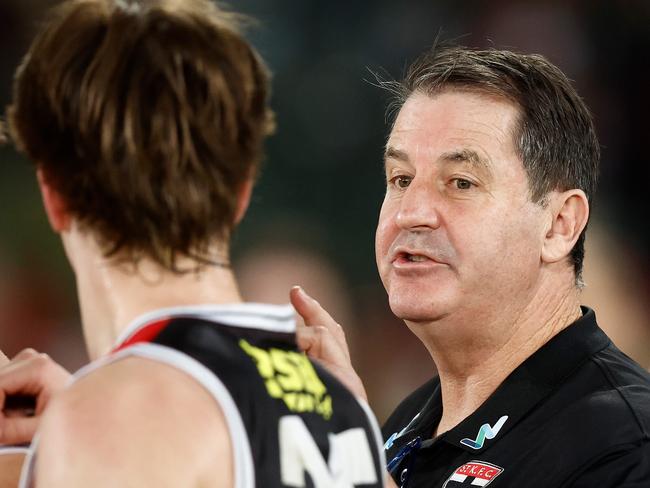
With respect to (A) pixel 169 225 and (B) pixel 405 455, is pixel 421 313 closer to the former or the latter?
(B) pixel 405 455

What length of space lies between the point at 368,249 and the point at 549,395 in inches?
146

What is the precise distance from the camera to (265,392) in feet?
5.08

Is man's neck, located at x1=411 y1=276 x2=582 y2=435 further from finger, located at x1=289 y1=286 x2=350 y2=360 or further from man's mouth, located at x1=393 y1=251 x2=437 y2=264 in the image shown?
finger, located at x1=289 y1=286 x2=350 y2=360

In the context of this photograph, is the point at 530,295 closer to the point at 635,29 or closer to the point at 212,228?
the point at 212,228

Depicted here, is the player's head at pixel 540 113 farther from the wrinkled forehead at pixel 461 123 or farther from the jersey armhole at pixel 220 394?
the jersey armhole at pixel 220 394

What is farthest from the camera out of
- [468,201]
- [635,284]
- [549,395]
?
[635,284]

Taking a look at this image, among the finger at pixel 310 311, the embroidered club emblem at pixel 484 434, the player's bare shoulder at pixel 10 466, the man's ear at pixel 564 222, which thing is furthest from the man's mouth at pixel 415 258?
the player's bare shoulder at pixel 10 466

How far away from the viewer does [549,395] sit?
108 inches

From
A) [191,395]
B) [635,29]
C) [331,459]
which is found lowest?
[331,459]

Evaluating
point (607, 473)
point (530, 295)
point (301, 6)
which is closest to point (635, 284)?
point (301, 6)

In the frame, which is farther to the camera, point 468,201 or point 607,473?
point 468,201

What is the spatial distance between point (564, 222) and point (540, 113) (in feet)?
1.07

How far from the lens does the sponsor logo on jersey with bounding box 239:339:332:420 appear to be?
1.57 meters

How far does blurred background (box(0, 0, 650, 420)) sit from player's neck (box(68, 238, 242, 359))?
4.16 meters
